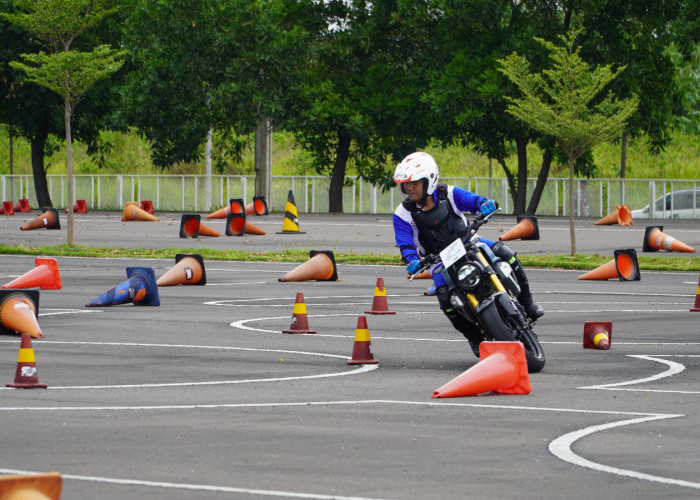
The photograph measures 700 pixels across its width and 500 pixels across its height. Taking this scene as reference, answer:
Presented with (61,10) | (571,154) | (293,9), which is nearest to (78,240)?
(61,10)

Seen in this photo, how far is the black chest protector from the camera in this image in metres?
11.9

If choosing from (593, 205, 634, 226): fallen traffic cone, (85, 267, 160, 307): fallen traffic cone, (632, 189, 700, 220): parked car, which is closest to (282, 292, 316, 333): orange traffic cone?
(85, 267, 160, 307): fallen traffic cone

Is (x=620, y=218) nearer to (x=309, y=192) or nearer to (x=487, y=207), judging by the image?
(x=309, y=192)

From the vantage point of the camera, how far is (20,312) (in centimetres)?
1398

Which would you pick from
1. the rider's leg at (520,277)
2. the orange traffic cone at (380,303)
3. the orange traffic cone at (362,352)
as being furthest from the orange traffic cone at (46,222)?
the rider's leg at (520,277)

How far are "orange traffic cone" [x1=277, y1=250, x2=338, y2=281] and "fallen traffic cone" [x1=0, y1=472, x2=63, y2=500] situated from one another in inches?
673

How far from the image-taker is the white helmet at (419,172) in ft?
38.3

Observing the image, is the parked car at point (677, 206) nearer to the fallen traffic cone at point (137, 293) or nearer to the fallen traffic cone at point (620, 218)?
the fallen traffic cone at point (620, 218)

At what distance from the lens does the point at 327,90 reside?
49.8m

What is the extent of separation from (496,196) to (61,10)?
30.6m

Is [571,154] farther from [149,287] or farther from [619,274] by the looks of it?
[149,287]

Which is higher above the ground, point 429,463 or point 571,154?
point 571,154

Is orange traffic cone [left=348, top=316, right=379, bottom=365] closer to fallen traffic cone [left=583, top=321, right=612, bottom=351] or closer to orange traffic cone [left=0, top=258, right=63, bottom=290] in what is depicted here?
fallen traffic cone [left=583, top=321, right=612, bottom=351]

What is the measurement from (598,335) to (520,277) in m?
1.47
